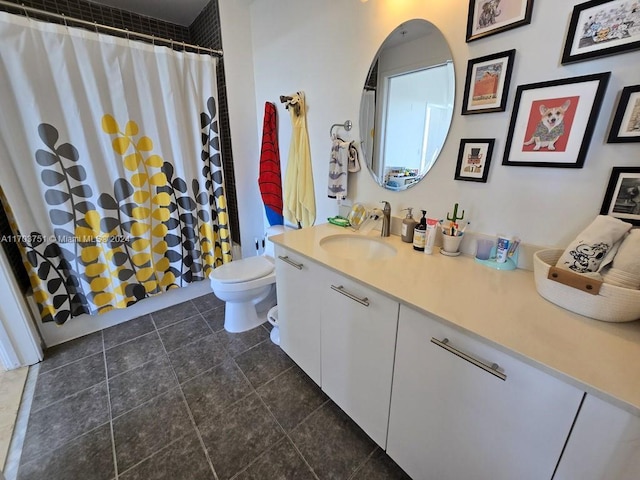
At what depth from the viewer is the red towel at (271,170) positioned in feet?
6.75

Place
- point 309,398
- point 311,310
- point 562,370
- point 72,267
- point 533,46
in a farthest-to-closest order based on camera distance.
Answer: point 72,267 → point 309,398 → point 311,310 → point 533,46 → point 562,370

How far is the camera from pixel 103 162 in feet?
5.54

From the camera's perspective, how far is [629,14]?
73 centimetres

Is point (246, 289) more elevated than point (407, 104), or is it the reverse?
point (407, 104)

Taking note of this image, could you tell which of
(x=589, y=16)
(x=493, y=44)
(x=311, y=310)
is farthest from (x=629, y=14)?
(x=311, y=310)

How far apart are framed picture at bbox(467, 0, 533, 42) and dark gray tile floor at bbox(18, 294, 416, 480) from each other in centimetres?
175

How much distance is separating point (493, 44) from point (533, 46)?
134mm

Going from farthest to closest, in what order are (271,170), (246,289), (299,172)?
(271,170), (299,172), (246,289)

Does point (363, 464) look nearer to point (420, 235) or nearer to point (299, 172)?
point (420, 235)

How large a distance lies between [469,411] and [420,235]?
27.2 inches

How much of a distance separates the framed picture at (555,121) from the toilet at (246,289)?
5.02ft

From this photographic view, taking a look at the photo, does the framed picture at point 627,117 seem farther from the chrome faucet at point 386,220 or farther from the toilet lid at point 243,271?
the toilet lid at point 243,271

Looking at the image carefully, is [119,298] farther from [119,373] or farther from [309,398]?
[309,398]

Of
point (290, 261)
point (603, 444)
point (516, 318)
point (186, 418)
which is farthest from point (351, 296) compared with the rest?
point (186, 418)
